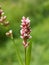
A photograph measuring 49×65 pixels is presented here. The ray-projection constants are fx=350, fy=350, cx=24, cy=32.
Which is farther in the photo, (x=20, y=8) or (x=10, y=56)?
(x=20, y=8)

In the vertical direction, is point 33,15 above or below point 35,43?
above

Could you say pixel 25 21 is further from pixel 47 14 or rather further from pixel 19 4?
pixel 19 4

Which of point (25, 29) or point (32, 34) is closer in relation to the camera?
point (25, 29)

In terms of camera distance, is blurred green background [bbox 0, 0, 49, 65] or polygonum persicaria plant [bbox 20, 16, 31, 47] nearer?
polygonum persicaria plant [bbox 20, 16, 31, 47]

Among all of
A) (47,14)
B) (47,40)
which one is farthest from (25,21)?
(47,14)

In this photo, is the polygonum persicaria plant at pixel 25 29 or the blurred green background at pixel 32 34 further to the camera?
the blurred green background at pixel 32 34

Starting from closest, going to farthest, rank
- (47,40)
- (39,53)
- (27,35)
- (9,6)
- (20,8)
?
(27,35)
(39,53)
(47,40)
(9,6)
(20,8)

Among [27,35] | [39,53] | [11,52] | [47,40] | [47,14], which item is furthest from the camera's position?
[47,14]

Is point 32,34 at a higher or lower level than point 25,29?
higher
